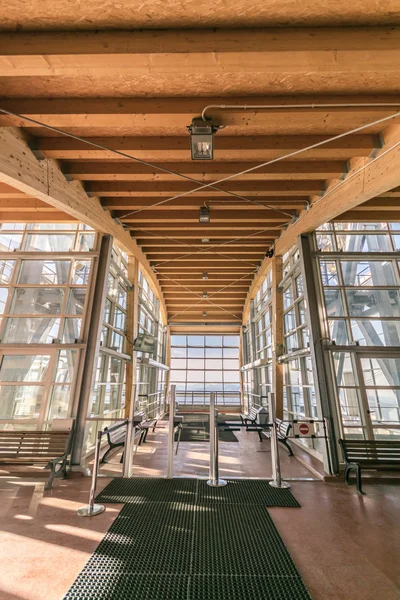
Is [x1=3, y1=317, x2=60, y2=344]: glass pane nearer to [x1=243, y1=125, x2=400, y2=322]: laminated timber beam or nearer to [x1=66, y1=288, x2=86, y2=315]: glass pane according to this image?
[x1=66, y1=288, x2=86, y2=315]: glass pane

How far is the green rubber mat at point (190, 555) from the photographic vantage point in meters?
1.96

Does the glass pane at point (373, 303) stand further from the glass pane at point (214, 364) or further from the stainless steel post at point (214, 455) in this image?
the glass pane at point (214, 364)

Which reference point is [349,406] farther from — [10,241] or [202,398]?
[202,398]

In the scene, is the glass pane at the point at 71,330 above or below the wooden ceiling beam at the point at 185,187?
below

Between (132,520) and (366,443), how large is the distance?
3.48 metres

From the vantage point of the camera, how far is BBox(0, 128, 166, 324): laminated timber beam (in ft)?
11.4

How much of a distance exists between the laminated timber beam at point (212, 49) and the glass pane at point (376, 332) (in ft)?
13.3

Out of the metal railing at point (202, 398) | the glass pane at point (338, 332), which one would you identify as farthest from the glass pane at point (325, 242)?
the metal railing at point (202, 398)

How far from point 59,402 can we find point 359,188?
5850mm

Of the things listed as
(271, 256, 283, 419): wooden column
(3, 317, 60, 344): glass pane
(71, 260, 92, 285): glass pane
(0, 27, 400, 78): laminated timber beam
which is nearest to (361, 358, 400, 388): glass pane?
(271, 256, 283, 419): wooden column

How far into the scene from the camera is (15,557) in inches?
91.6

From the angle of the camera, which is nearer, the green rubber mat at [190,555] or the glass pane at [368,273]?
the green rubber mat at [190,555]

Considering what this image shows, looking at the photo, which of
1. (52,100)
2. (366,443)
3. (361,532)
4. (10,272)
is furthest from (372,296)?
(10,272)

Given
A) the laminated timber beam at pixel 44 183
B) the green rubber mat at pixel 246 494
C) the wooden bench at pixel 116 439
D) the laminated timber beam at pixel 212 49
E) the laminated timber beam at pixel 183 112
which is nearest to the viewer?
the laminated timber beam at pixel 212 49
